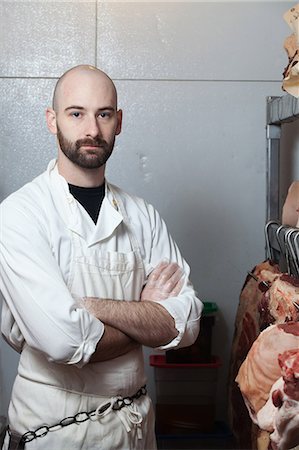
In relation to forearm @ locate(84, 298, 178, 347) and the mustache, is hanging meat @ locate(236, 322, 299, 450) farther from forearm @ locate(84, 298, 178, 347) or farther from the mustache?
the mustache

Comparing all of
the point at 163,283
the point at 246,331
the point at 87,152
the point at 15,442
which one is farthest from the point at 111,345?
the point at 246,331

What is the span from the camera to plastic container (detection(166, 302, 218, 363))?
3.29 m

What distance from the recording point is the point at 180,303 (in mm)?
2219

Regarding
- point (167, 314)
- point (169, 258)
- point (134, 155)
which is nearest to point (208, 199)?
point (134, 155)

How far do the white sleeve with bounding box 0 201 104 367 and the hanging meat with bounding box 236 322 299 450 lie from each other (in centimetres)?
44

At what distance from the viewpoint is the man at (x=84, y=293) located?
6.77 ft

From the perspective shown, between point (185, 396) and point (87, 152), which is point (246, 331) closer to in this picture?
point (185, 396)

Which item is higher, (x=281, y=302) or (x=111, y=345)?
(x=281, y=302)

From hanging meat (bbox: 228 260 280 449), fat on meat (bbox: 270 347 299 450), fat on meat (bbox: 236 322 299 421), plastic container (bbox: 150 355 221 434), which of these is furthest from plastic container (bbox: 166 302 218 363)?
fat on meat (bbox: 270 347 299 450)

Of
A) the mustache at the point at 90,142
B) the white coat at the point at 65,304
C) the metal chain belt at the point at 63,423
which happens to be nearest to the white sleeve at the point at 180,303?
the white coat at the point at 65,304

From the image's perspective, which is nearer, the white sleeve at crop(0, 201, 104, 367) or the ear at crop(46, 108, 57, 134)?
the white sleeve at crop(0, 201, 104, 367)

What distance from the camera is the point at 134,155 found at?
346cm

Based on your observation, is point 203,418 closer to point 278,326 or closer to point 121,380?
point 121,380

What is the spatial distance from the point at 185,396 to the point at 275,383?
5.77 ft
